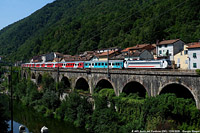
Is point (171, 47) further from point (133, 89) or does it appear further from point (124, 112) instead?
point (124, 112)

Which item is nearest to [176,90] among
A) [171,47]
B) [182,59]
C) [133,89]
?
[133,89]

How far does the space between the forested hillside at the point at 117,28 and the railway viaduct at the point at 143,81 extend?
28.8 feet

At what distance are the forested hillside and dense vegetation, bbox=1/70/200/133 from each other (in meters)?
12.2

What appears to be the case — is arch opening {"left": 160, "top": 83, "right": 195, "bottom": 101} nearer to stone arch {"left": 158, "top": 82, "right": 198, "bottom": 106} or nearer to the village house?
stone arch {"left": 158, "top": 82, "right": 198, "bottom": 106}

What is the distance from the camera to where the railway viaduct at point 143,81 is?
2030 cm

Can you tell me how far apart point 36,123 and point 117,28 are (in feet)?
218

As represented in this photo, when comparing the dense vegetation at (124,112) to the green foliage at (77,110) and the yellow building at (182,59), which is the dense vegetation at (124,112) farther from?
the yellow building at (182,59)

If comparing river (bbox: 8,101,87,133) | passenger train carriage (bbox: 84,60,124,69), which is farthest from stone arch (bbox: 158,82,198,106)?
river (bbox: 8,101,87,133)

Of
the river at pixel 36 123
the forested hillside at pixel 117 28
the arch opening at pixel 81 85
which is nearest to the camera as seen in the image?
the river at pixel 36 123

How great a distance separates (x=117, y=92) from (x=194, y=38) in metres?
34.7

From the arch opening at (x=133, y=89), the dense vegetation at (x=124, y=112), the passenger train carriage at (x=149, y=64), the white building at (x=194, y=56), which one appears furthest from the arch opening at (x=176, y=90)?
the white building at (x=194, y=56)

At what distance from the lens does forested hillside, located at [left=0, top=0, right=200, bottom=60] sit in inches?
2454

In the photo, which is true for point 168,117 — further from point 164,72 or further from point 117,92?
point 117,92

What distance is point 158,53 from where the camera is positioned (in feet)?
157
